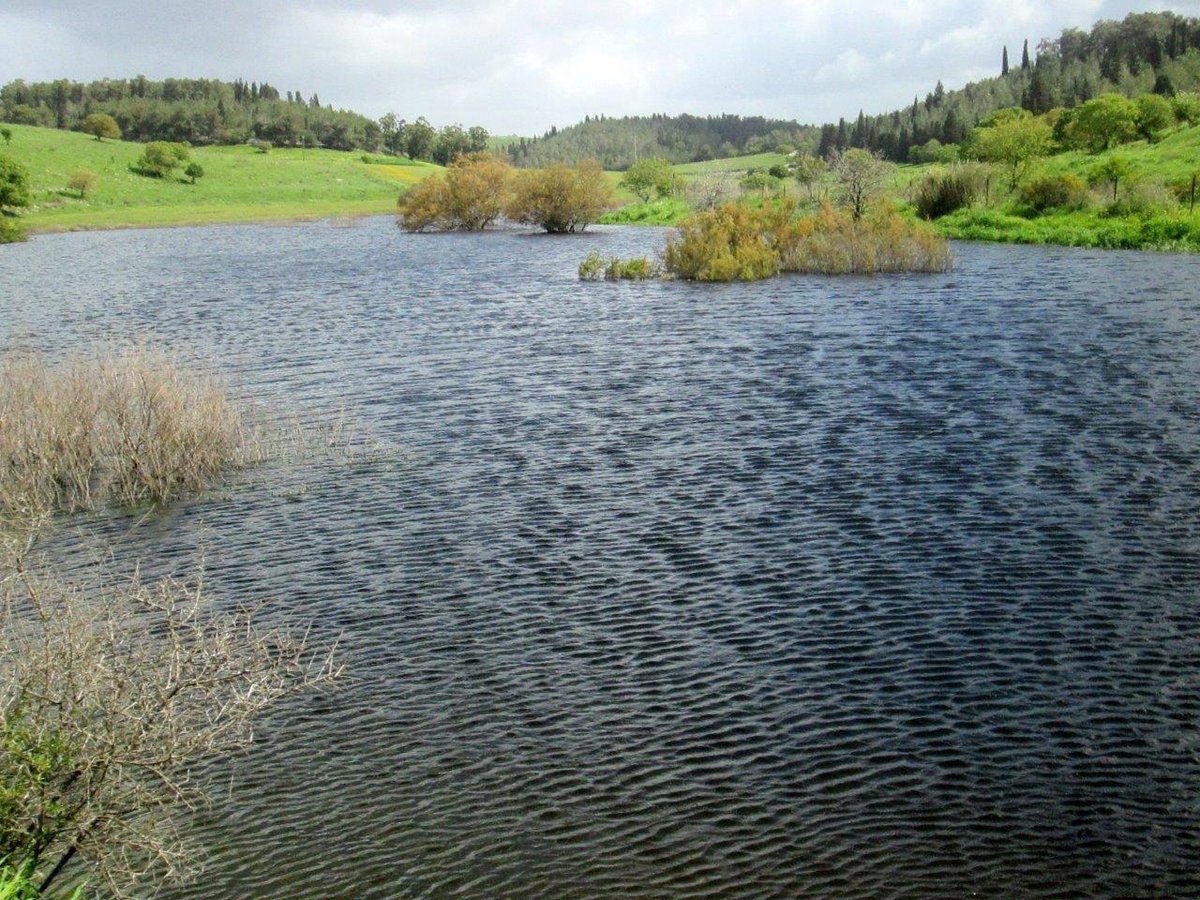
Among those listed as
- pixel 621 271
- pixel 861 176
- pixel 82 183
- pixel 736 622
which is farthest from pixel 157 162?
pixel 736 622

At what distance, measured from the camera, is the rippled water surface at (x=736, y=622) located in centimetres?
915

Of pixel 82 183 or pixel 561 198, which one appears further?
pixel 82 183

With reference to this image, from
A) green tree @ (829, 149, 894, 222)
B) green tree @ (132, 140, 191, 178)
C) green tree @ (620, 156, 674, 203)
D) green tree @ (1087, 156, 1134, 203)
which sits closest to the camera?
green tree @ (829, 149, 894, 222)

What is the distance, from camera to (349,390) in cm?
2716

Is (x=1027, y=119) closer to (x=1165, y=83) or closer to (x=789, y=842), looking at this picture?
(x=1165, y=83)

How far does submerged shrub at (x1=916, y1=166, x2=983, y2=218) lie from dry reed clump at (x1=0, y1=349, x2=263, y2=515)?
60.2 metres

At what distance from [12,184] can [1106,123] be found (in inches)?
3387

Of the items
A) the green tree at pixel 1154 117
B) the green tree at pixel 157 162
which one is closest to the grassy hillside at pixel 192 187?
the green tree at pixel 157 162

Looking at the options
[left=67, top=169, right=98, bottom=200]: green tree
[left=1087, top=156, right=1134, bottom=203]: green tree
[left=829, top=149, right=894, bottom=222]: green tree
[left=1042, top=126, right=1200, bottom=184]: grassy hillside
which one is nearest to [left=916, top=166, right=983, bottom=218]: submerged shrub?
[left=1042, top=126, right=1200, bottom=184]: grassy hillside

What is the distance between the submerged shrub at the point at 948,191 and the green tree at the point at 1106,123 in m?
18.6

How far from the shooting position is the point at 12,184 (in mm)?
95438

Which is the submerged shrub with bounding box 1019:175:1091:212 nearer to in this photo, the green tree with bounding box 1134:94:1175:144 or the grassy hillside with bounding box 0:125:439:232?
the green tree with bounding box 1134:94:1175:144

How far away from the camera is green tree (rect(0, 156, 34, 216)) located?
94.8 metres

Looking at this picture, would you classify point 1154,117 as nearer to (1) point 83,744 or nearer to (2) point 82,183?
(1) point 83,744
